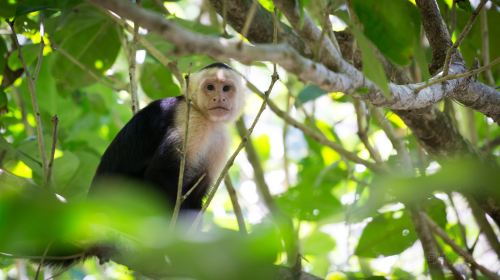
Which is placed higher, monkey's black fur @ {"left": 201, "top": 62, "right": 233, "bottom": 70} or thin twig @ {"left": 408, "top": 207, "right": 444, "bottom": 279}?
monkey's black fur @ {"left": 201, "top": 62, "right": 233, "bottom": 70}

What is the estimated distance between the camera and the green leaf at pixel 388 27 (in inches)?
54.6

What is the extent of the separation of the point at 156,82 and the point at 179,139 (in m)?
0.59

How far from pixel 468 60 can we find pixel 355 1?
169 centimetres

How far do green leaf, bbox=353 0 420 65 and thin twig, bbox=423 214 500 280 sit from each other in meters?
1.19

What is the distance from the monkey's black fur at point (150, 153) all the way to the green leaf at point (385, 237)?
1083 mm

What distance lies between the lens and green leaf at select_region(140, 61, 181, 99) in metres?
3.66

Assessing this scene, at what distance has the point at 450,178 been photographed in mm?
514

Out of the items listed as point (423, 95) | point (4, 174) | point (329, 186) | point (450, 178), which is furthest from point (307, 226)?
point (450, 178)

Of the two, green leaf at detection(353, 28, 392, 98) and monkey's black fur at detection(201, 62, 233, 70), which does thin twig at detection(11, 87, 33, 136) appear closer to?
monkey's black fur at detection(201, 62, 233, 70)

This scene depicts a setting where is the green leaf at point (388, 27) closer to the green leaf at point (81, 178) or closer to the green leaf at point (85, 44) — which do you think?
the green leaf at point (81, 178)

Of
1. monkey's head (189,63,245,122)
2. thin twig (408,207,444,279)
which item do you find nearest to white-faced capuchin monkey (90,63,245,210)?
monkey's head (189,63,245,122)

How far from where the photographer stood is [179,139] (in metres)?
3.28

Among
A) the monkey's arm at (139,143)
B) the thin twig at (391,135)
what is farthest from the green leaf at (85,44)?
the thin twig at (391,135)

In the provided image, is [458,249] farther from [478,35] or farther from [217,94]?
[217,94]
